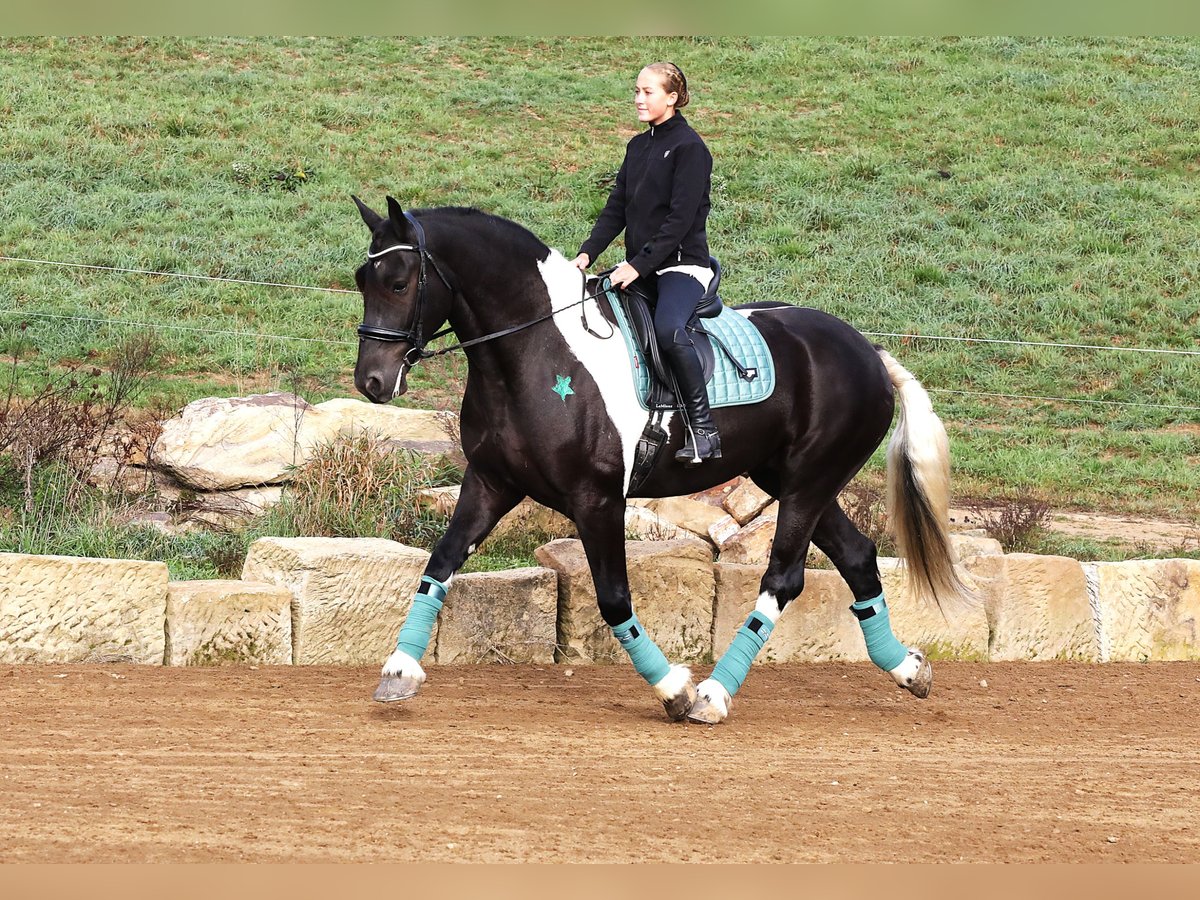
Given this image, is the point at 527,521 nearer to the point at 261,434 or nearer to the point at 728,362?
the point at 261,434

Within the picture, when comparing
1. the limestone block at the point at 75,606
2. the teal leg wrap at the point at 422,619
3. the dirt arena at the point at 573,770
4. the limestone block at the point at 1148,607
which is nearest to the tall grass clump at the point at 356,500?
Result: the dirt arena at the point at 573,770

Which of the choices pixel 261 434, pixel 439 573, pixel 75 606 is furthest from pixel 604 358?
pixel 261 434

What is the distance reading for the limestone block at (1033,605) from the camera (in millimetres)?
8617

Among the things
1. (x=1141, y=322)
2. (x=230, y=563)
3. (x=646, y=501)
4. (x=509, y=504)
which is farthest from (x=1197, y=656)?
(x=1141, y=322)

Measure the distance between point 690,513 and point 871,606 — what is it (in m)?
3.46

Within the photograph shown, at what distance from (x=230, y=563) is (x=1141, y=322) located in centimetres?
1375

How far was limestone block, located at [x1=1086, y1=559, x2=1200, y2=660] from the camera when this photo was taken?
8.78m

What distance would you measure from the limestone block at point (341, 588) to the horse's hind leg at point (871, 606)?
2.25 m

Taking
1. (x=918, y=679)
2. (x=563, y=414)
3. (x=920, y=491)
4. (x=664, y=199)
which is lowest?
(x=918, y=679)

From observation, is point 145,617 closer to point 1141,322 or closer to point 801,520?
point 801,520

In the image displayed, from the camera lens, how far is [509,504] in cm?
678

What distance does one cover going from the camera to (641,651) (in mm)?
6574

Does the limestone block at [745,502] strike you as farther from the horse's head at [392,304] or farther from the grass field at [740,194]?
the horse's head at [392,304]

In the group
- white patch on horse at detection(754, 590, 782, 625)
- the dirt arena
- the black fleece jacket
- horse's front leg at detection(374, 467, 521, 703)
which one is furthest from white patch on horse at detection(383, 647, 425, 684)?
the black fleece jacket
